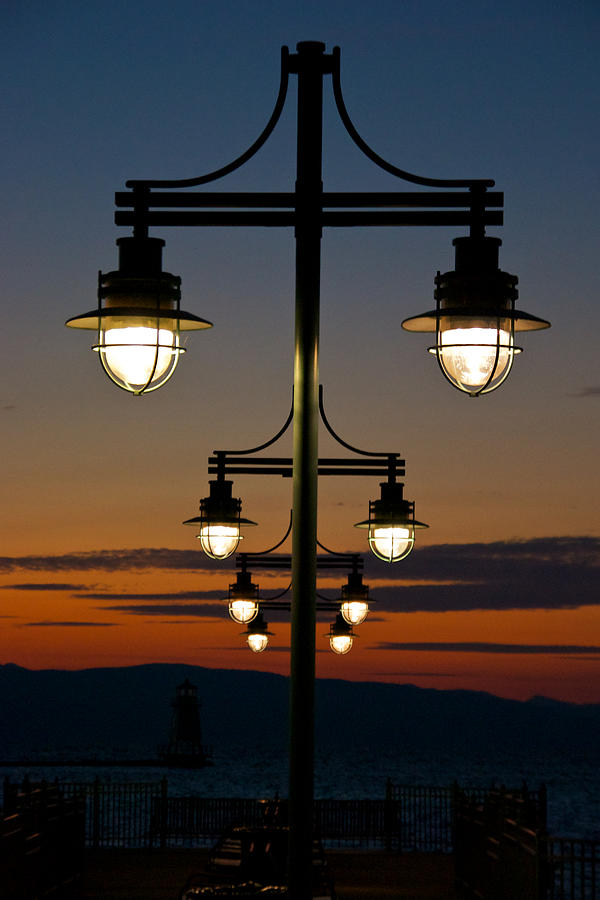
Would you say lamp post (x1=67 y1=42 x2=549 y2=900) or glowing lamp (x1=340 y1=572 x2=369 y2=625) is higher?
lamp post (x1=67 y1=42 x2=549 y2=900)

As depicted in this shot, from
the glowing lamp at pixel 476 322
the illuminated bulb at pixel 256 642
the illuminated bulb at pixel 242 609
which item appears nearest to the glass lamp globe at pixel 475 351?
the glowing lamp at pixel 476 322

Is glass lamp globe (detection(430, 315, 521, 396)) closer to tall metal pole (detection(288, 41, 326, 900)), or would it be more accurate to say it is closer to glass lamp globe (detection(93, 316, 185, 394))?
tall metal pole (detection(288, 41, 326, 900))

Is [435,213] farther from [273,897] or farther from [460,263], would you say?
[273,897]

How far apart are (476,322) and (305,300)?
2.58ft

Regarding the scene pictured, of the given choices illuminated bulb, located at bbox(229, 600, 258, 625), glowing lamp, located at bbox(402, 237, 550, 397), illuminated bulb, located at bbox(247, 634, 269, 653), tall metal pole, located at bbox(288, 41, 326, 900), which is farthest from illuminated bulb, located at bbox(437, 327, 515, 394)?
illuminated bulb, located at bbox(247, 634, 269, 653)

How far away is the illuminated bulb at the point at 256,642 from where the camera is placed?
77.4 feet

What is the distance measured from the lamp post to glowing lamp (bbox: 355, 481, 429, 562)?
7.51 metres

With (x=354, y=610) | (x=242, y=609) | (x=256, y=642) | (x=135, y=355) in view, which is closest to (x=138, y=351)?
(x=135, y=355)

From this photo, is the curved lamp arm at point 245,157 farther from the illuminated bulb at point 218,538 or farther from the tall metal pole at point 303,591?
the illuminated bulb at point 218,538

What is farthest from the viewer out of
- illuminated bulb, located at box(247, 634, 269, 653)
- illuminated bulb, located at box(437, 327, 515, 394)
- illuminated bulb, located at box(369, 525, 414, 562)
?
illuminated bulb, located at box(247, 634, 269, 653)

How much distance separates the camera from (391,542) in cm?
1356

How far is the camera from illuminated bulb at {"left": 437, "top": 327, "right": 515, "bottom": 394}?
577cm

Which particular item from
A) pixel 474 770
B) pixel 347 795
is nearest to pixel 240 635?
pixel 347 795

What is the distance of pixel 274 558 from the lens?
2016 cm
